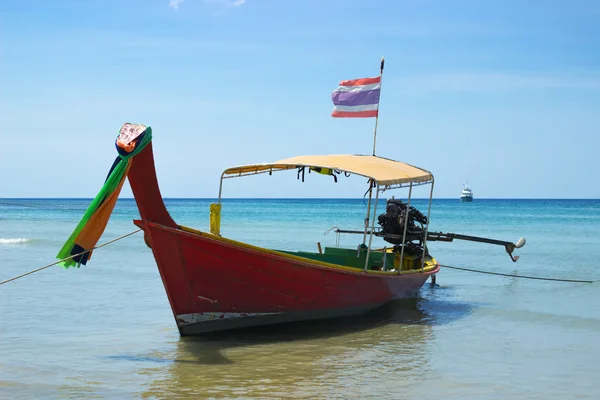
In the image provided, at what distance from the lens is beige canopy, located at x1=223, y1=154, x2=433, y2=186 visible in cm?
1030

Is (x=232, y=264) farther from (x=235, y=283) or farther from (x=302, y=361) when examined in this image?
(x=302, y=361)

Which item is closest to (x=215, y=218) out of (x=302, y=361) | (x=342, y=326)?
(x=302, y=361)

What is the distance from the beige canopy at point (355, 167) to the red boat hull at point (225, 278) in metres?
1.46

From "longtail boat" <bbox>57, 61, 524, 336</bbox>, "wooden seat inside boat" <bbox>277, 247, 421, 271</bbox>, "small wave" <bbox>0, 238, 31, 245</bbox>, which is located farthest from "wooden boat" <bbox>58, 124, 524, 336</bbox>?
"small wave" <bbox>0, 238, 31, 245</bbox>

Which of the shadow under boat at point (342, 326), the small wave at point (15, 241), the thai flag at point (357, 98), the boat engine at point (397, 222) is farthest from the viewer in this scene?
the small wave at point (15, 241)

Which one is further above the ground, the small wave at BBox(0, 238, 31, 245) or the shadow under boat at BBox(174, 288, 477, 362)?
the shadow under boat at BBox(174, 288, 477, 362)

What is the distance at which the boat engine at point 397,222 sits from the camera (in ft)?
41.6

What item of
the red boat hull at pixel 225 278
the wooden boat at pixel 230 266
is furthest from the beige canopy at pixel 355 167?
the red boat hull at pixel 225 278

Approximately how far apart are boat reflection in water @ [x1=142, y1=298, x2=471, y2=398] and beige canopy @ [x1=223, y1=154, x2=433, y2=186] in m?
2.29

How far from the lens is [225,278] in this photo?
898 cm

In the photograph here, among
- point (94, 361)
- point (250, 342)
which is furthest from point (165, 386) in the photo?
point (250, 342)

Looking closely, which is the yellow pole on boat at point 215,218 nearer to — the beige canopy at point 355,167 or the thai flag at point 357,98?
the beige canopy at point 355,167

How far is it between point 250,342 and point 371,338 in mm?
1778

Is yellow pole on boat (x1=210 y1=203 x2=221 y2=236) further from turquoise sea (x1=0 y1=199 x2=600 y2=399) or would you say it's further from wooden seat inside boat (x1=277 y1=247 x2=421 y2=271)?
wooden seat inside boat (x1=277 y1=247 x2=421 y2=271)
